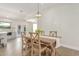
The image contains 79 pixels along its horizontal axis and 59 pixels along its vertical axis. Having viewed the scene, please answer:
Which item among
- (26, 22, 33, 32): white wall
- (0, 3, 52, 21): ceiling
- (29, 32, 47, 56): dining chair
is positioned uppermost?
(0, 3, 52, 21): ceiling

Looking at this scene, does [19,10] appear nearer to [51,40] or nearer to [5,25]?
[5,25]

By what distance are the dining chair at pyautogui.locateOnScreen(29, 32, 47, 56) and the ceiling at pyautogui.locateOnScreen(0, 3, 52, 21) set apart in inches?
20.6

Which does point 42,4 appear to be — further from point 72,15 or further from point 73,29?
point 73,29

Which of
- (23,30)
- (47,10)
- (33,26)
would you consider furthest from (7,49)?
(47,10)

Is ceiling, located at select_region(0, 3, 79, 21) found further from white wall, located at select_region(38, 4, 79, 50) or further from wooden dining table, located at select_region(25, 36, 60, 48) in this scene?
wooden dining table, located at select_region(25, 36, 60, 48)

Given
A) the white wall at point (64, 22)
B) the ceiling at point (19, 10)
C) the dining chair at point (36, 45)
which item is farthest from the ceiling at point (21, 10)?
the dining chair at point (36, 45)

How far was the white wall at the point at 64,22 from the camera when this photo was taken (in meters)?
2.61

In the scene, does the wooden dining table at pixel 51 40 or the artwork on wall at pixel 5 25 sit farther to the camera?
the wooden dining table at pixel 51 40

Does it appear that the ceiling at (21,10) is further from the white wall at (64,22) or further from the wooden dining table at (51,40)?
the wooden dining table at (51,40)

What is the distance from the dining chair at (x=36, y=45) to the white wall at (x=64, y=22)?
0.96 ft

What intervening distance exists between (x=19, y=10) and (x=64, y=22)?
122 centimetres

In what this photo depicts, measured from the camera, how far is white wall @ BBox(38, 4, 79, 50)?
261 cm

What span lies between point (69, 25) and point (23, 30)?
1259 mm

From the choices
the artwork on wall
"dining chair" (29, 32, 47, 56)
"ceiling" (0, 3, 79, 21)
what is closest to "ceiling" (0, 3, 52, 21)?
"ceiling" (0, 3, 79, 21)
